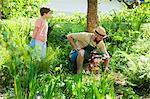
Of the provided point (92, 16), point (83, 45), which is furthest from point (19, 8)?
point (83, 45)

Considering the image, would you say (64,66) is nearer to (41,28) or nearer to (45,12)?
(41,28)

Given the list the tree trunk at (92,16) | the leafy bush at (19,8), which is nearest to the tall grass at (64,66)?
the tree trunk at (92,16)

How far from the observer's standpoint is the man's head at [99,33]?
6879mm

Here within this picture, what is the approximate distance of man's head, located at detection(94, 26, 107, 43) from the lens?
22.6 ft

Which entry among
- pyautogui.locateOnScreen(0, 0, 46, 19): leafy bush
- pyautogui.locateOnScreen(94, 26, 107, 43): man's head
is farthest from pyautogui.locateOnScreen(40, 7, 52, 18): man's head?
pyautogui.locateOnScreen(0, 0, 46, 19): leafy bush

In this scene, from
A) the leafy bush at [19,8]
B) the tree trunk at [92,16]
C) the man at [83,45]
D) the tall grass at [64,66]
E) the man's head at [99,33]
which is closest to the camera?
the tall grass at [64,66]

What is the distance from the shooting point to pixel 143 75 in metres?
6.63

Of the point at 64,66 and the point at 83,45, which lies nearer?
the point at 83,45

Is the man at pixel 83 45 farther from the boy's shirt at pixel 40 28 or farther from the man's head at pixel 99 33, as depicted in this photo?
the boy's shirt at pixel 40 28

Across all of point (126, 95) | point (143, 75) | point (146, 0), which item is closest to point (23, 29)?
point (143, 75)

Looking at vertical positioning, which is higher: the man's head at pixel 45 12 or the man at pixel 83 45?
the man's head at pixel 45 12

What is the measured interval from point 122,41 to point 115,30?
1.14m

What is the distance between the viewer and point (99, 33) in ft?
22.7

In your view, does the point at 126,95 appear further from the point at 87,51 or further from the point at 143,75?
the point at 87,51
